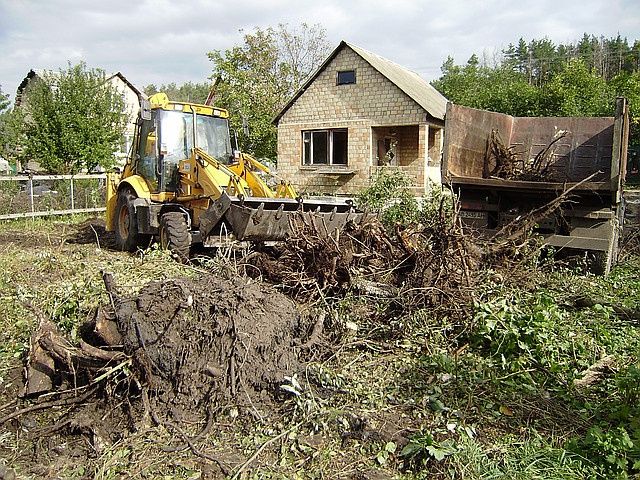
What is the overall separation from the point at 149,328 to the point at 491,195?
547 cm

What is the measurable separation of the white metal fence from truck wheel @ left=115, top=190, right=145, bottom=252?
6.28 meters

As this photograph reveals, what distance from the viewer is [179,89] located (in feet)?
291

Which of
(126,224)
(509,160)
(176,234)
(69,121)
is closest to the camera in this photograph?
(176,234)

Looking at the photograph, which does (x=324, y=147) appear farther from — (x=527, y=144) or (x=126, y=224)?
(x=527, y=144)

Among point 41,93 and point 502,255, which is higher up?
point 41,93

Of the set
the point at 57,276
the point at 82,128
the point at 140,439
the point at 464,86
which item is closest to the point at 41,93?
the point at 82,128

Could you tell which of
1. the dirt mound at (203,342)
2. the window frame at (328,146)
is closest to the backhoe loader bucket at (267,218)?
the dirt mound at (203,342)

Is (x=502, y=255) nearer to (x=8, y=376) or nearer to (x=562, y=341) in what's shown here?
(x=562, y=341)

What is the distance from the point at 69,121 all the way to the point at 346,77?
32.6 feet

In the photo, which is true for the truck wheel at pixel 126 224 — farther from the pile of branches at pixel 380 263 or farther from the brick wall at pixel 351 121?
the brick wall at pixel 351 121

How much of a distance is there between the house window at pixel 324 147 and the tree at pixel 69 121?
292 inches

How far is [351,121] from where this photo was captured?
68.8 ft

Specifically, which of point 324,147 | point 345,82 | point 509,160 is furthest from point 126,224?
point 345,82

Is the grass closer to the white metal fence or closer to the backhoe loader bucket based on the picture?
the backhoe loader bucket
